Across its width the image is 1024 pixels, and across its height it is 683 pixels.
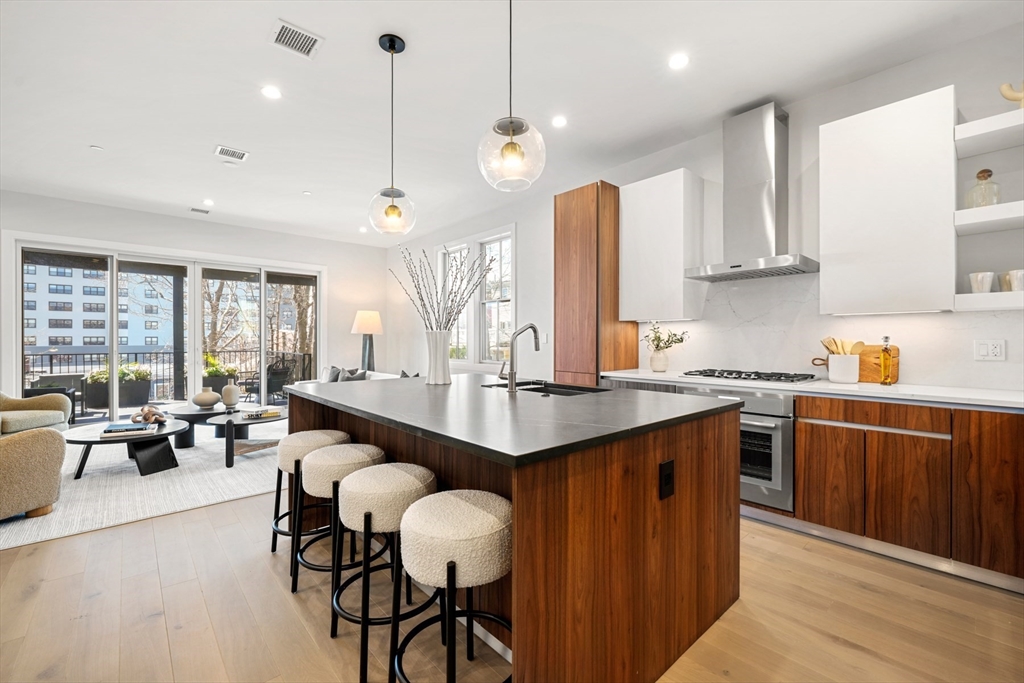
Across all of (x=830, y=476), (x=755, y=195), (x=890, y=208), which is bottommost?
(x=830, y=476)

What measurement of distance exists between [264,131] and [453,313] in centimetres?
241

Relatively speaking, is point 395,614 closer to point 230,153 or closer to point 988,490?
point 988,490

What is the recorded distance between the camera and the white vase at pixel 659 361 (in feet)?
12.1

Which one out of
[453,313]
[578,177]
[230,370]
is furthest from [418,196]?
[230,370]

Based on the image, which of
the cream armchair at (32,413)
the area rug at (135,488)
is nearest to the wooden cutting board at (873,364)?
the area rug at (135,488)

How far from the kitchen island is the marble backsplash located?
1.58 meters

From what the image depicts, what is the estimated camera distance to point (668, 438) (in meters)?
1.57

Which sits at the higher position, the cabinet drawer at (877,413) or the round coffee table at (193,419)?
the cabinet drawer at (877,413)

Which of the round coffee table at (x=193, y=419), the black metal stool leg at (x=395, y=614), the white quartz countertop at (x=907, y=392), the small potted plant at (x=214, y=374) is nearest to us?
the black metal stool leg at (x=395, y=614)

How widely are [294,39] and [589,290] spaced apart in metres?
2.55

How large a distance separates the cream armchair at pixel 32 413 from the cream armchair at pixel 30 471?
1.33m

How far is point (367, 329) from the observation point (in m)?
7.02

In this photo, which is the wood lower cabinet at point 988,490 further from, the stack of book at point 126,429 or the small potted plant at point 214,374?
the small potted plant at point 214,374

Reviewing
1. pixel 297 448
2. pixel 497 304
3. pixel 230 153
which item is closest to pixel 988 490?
pixel 297 448
